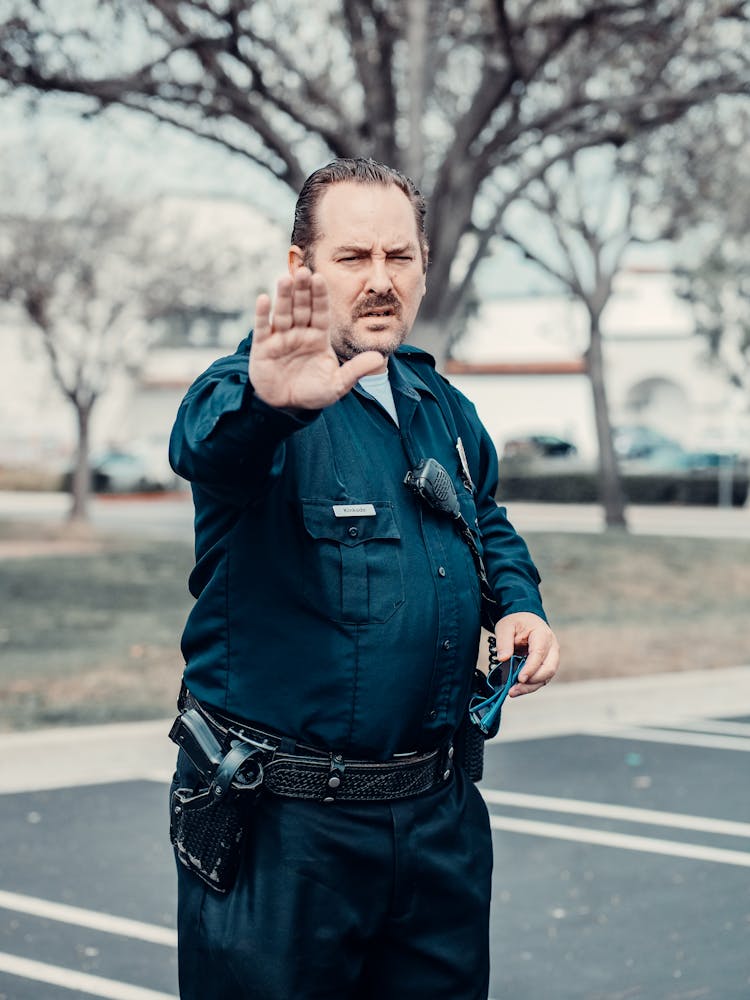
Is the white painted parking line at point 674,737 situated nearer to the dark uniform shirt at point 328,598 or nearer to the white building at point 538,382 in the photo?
the dark uniform shirt at point 328,598

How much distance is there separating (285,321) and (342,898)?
976 millimetres

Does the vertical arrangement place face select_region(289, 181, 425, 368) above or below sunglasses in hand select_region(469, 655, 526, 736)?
above

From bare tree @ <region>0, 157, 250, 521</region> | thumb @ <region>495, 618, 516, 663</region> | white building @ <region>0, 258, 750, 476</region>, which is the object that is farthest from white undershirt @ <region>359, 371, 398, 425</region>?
white building @ <region>0, 258, 750, 476</region>

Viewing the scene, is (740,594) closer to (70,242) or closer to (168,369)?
(70,242)

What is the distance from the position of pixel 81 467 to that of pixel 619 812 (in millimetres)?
18182

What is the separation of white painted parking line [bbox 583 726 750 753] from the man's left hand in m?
5.48

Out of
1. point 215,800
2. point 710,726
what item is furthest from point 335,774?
point 710,726

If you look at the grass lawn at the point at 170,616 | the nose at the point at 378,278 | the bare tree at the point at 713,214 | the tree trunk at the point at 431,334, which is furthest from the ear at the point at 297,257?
the bare tree at the point at 713,214

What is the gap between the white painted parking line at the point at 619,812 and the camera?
6.29 m

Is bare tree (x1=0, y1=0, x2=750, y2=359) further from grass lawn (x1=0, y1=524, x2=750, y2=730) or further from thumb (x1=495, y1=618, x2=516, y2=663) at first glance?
thumb (x1=495, y1=618, x2=516, y2=663)

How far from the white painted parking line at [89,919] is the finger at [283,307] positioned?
3322 mm

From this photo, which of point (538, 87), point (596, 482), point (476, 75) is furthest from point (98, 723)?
point (596, 482)

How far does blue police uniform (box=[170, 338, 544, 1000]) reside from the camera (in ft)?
7.74

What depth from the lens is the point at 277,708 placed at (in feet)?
7.87
